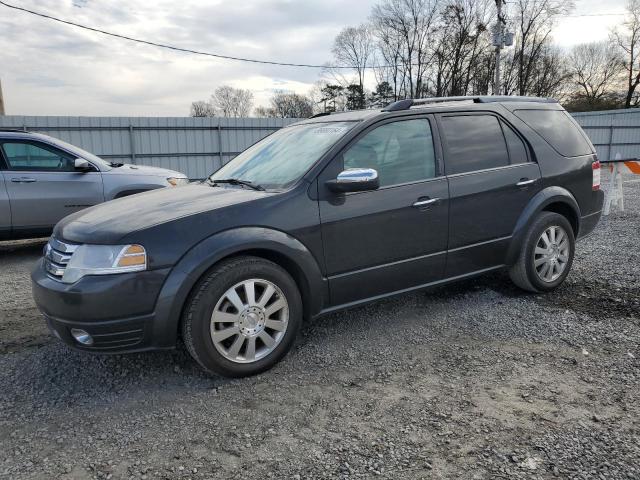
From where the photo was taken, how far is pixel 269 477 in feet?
7.03

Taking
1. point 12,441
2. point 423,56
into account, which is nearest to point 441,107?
point 12,441

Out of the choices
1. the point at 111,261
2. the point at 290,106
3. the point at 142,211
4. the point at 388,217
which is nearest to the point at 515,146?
the point at 388,217

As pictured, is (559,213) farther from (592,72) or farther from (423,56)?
(592,72)

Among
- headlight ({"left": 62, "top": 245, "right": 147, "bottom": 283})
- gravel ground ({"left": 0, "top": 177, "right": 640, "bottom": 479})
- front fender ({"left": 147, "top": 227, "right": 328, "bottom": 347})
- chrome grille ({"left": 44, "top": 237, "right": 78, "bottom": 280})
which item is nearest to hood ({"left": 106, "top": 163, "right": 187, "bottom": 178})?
gravel ground ({"left": 0, "top": 177, "right": 640, "bottom": 479})

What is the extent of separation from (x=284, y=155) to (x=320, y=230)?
2.74ft

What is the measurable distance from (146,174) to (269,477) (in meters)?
5.93

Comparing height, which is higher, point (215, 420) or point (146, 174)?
point (146, 174)

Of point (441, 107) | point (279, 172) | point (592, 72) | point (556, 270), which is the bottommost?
point (556, 270)

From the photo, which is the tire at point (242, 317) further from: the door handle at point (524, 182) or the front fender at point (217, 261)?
the door handle at point (524, 182)

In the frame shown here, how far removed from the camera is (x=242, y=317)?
2947mm

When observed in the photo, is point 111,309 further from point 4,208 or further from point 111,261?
point 4,208

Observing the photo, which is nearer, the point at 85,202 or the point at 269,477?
the point at 269,477

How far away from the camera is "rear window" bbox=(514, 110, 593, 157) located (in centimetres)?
438

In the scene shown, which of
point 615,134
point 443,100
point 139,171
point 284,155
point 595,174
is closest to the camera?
point 284,155
